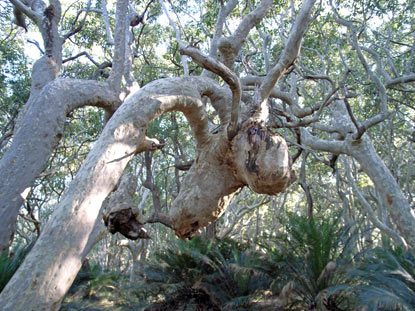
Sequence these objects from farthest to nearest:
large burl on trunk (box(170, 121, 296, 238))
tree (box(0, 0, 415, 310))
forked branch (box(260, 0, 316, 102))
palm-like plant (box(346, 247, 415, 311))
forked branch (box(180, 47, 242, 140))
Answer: palm-like plant (box(346, 247, 415, 311))
forked branch (box(260, 0, 316, 102))
large burl on trunk (box(170, 121, 296, 238))
forked branch (box(180, 47, 242, 140))
tree (box(0, 0, 415, 310))

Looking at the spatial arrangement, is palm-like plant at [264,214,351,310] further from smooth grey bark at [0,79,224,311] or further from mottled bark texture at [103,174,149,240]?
smooth grey bark at [0,79,224,311]

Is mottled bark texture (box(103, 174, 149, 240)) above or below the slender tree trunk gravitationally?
below

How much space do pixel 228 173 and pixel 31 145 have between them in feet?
6.28

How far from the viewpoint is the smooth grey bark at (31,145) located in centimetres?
323

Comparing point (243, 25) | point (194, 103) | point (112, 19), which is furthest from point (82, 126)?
point (194, 103)

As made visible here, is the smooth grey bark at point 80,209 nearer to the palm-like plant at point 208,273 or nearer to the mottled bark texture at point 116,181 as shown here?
the mottled bark texture at point 116,181

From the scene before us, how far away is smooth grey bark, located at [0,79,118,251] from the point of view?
10.6ft

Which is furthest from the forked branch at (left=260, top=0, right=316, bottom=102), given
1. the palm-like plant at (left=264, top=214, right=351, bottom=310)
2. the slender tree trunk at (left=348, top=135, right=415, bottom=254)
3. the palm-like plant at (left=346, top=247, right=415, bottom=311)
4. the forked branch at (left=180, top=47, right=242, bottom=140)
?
the slender tree trunk at (left=348, top=135, right=415, bottom=254)

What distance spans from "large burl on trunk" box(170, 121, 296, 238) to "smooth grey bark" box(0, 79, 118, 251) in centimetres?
139

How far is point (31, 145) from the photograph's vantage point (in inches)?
132

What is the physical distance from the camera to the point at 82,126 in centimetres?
1415

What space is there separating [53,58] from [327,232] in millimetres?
4928

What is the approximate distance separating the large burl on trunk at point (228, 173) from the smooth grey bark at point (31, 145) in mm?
1391

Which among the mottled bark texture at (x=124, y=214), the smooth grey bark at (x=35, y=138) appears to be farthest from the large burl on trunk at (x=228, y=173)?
the smooth grey bark at (x=35, y=138)
